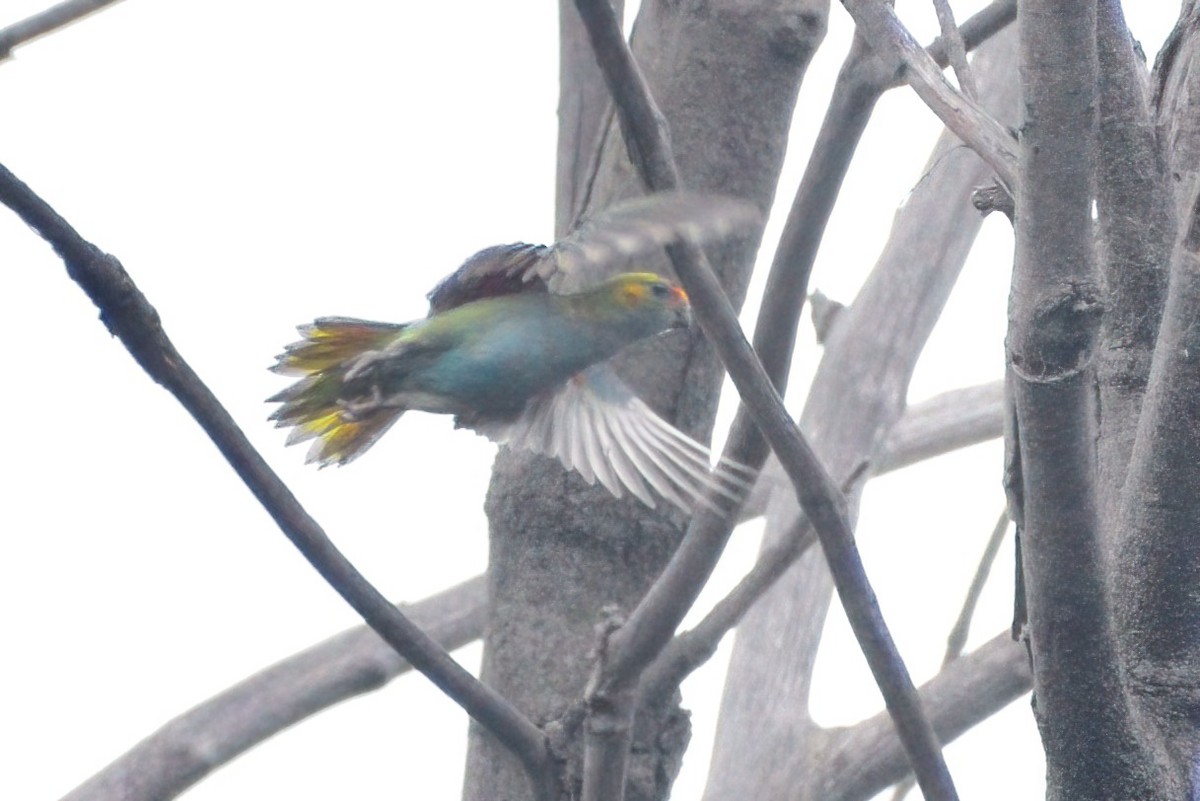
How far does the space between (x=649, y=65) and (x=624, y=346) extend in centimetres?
61

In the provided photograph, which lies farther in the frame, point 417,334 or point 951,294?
point 951,294

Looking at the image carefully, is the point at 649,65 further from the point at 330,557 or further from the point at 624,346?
the point at 330,557

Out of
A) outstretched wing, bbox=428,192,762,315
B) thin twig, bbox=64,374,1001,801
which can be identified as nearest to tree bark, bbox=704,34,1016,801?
thin twig, bbox=64,374,1001,801

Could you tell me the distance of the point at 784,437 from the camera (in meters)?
1.91

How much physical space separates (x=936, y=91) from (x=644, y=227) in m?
0.47

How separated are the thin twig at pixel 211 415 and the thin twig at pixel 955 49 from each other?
113 cm

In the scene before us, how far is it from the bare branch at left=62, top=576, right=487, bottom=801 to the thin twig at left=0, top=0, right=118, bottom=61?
1.53 m

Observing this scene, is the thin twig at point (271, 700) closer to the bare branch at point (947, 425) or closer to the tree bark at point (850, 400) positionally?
the tree bark at point (850, 400)

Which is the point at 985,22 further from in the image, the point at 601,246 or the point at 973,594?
the point at 973,594

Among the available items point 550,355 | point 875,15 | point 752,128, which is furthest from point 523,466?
point 875,15

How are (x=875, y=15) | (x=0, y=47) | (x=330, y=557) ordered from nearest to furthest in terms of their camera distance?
(x=330, y=557) → (x=875, y=15) → (x=0, y=47)

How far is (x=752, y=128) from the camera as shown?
2.84 meters

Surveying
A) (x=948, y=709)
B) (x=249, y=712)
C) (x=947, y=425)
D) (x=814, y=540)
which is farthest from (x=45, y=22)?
(x=947, y=425)

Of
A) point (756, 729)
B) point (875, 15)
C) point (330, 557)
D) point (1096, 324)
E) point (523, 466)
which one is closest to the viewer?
point (1096, 324)
